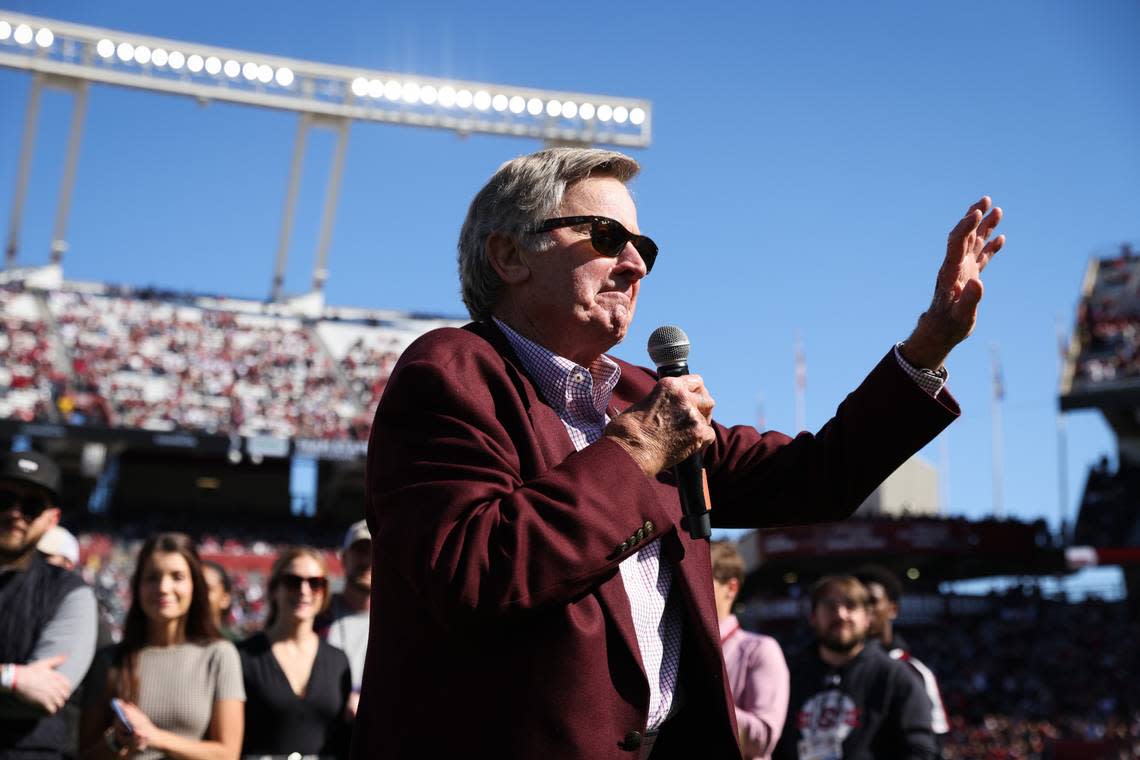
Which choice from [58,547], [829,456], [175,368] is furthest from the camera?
[175,368]

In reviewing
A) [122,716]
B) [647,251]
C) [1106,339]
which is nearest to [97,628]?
[122,716]

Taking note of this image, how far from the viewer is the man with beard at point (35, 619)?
4.02 metres

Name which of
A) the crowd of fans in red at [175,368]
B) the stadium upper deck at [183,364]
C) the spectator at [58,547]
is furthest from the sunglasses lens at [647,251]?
the stadium upper deck at [183,364]

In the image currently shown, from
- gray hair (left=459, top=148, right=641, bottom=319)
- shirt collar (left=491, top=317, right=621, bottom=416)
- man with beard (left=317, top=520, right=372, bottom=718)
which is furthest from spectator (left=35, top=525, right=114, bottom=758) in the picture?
shirt collar (left=491, top=317, right=621, bottom=416)

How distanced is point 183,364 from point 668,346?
3162 centimetres

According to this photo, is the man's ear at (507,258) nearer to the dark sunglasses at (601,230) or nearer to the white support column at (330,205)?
the dark sunglasses at (601,230)

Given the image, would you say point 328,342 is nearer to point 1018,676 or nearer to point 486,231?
point 1018,676

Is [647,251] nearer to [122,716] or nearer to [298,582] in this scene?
[122,716]

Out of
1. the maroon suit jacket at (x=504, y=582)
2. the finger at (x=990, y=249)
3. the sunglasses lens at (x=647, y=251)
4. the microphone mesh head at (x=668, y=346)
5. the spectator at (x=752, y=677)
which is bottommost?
the spectator at (x=752, y=677)

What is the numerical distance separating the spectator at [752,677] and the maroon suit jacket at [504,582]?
2.70 m

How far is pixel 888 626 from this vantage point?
671cm

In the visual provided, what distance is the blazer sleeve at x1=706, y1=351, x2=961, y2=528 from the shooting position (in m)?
2.46

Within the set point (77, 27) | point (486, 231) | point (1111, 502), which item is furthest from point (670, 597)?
point (1111, 502)

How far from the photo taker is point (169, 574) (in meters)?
4.72
